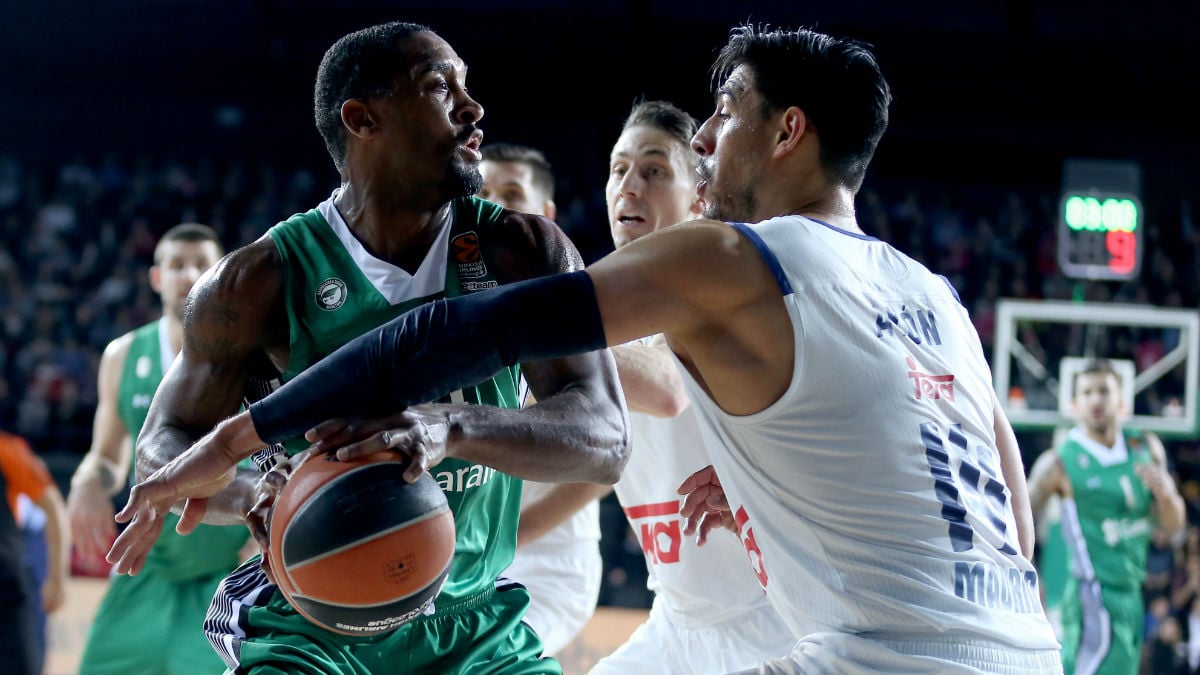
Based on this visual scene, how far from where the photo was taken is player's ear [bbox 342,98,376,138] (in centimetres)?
312

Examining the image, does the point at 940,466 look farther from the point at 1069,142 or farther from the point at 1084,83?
the point at 1069,142

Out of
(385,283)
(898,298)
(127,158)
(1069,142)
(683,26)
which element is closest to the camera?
(898,298)

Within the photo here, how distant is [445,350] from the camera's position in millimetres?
2262

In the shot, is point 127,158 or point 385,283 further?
point 127,158

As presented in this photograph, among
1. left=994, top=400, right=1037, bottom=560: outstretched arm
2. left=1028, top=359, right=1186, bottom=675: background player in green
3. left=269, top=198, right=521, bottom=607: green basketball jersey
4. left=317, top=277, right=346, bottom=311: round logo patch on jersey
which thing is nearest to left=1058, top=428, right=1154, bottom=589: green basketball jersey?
left=1028, top=359, right=1186, bottom=675: background player in green

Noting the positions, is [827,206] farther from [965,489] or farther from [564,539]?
[564,539]

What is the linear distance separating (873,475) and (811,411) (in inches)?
6.2

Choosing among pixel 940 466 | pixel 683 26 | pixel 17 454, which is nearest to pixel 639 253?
pixel 940 466

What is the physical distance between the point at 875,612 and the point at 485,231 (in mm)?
1323

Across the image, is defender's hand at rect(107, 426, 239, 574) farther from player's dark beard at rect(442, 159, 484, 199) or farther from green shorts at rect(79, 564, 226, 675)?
green shorts at rect(79, 564, 226, 675)

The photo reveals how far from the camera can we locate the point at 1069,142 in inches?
617

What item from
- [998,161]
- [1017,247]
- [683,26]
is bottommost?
[1017,247]

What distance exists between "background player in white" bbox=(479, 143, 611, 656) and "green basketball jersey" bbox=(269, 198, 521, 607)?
1.43 meters

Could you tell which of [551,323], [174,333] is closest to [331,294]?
[551,323]
